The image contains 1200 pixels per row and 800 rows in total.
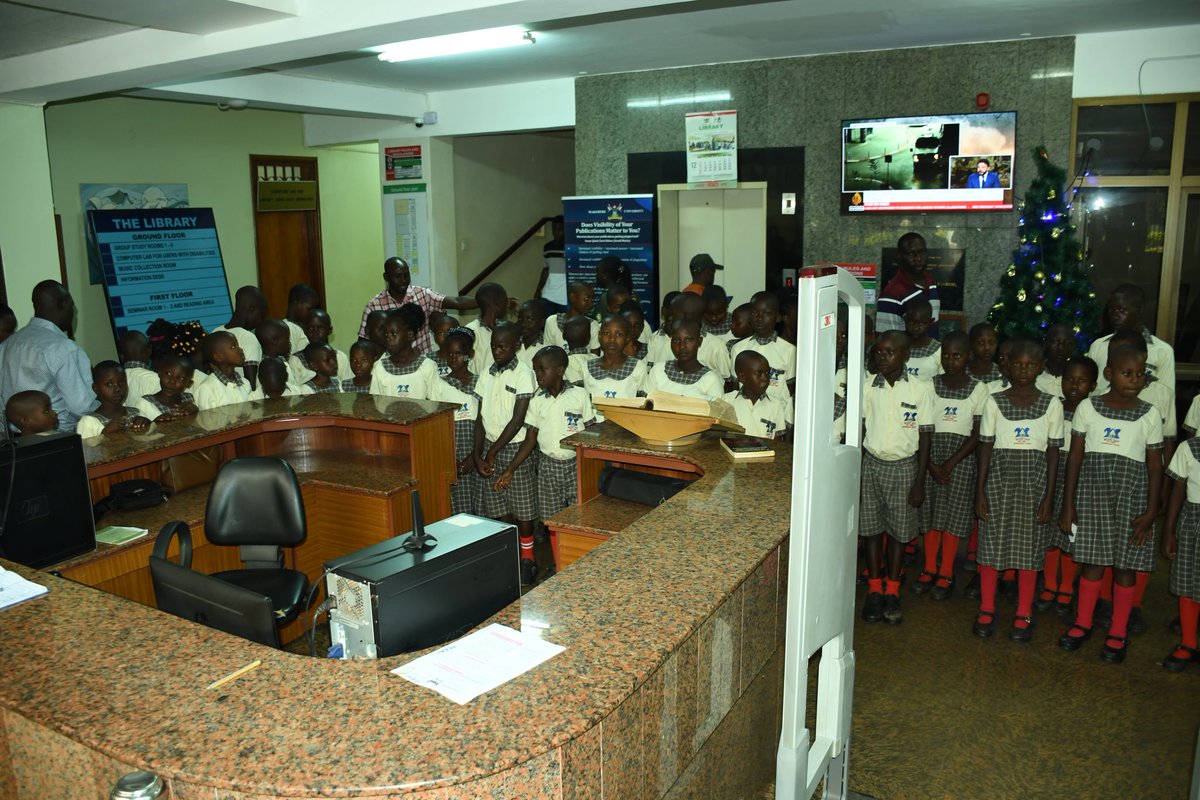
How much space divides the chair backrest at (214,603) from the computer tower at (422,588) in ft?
0.61

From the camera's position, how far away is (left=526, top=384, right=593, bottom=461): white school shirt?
4.87 metres

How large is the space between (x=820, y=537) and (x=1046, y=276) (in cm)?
467

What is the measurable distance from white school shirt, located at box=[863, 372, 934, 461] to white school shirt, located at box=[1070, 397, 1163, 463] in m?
0.66

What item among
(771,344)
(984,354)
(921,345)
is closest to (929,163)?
(921,345)

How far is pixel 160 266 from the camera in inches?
326

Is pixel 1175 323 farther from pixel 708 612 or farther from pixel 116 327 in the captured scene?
pixel 116 327

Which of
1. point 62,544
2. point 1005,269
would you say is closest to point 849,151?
point 1005,269

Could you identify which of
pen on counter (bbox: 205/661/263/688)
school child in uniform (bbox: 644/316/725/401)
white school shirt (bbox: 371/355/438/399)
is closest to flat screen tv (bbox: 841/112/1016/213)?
school child in uniform (bbox: 644/316/725/401)

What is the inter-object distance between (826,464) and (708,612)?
0.46m

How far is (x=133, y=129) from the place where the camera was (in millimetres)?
8430

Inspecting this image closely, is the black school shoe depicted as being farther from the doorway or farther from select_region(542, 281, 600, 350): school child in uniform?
the doorway

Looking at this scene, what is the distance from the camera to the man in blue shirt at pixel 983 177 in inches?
268

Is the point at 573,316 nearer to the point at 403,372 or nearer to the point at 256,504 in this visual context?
the point at 403,372

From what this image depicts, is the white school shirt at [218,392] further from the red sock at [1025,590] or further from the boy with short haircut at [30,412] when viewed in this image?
the red sock at [1025,590]
